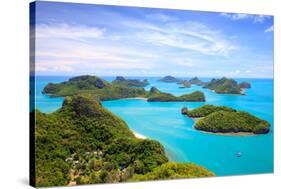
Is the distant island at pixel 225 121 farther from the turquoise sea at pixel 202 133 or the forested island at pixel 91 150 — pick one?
the forested island at pixel 91 150

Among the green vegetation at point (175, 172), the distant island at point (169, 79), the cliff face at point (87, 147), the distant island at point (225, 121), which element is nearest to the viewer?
the cliff face at point (87, 147)

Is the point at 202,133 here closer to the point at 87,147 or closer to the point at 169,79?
the point at 169,79

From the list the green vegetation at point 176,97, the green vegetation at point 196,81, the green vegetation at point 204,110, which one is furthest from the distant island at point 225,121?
the green vegetation at point 196,81

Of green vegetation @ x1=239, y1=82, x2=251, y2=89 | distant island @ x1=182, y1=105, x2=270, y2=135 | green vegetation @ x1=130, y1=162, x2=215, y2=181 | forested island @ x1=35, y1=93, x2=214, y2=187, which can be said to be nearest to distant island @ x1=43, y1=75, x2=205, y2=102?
forested island @ x1=35, y1=93, x2=214, y2=187

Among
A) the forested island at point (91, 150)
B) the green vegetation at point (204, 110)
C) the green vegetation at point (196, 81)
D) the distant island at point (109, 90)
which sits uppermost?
the green vegetation at point (196, 81)

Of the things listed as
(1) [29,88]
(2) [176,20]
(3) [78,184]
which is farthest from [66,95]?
(2) [176,20]

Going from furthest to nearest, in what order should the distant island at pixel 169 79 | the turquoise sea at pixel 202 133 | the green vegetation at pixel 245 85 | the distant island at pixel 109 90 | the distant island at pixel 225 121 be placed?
the green vegetation at pixel 245 85, the distant island at pixel 225 121, the distant island at pixel 169 79, the turquoise sea at pixel 202 133, the distant island at pixel 109 90
